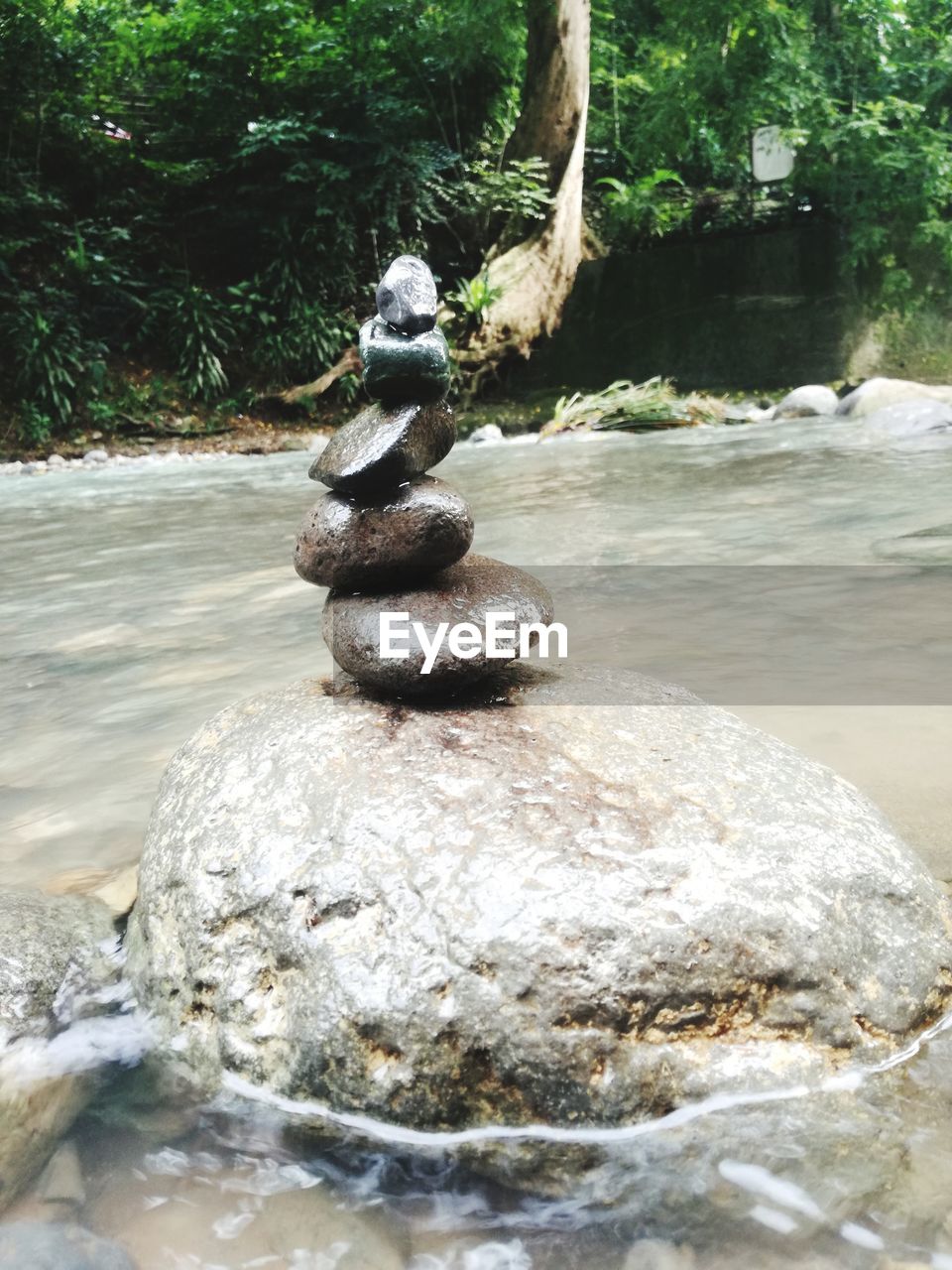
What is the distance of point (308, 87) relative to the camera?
51.7 feet

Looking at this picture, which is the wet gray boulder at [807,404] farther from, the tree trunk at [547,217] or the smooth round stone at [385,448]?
the smooth round stone at [385,448]

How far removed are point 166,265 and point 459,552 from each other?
1478 centimetres

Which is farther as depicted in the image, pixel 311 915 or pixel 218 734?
pixel 218 734

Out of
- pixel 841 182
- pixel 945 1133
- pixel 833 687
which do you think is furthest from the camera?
pixel 841 182

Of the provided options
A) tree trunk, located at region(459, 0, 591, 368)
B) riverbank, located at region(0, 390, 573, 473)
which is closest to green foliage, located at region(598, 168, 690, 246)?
tree trunk, located at region(459, 0, 591, 368)

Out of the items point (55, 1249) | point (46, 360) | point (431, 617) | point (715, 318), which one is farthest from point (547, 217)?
point (55, 1249)

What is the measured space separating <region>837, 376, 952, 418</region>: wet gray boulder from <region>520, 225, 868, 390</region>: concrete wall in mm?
2137

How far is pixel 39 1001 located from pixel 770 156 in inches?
629

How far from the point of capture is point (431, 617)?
2303mm

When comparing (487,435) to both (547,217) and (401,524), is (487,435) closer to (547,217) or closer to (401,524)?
(547,217)

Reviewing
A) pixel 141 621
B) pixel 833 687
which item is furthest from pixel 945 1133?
pixel 141 621

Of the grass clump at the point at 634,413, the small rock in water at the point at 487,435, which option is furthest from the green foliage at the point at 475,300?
the small rock in water at the point at 487,435

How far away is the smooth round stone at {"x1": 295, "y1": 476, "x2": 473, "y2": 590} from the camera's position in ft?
7.64

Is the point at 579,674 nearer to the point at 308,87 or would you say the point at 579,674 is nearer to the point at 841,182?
the point at 841,182
